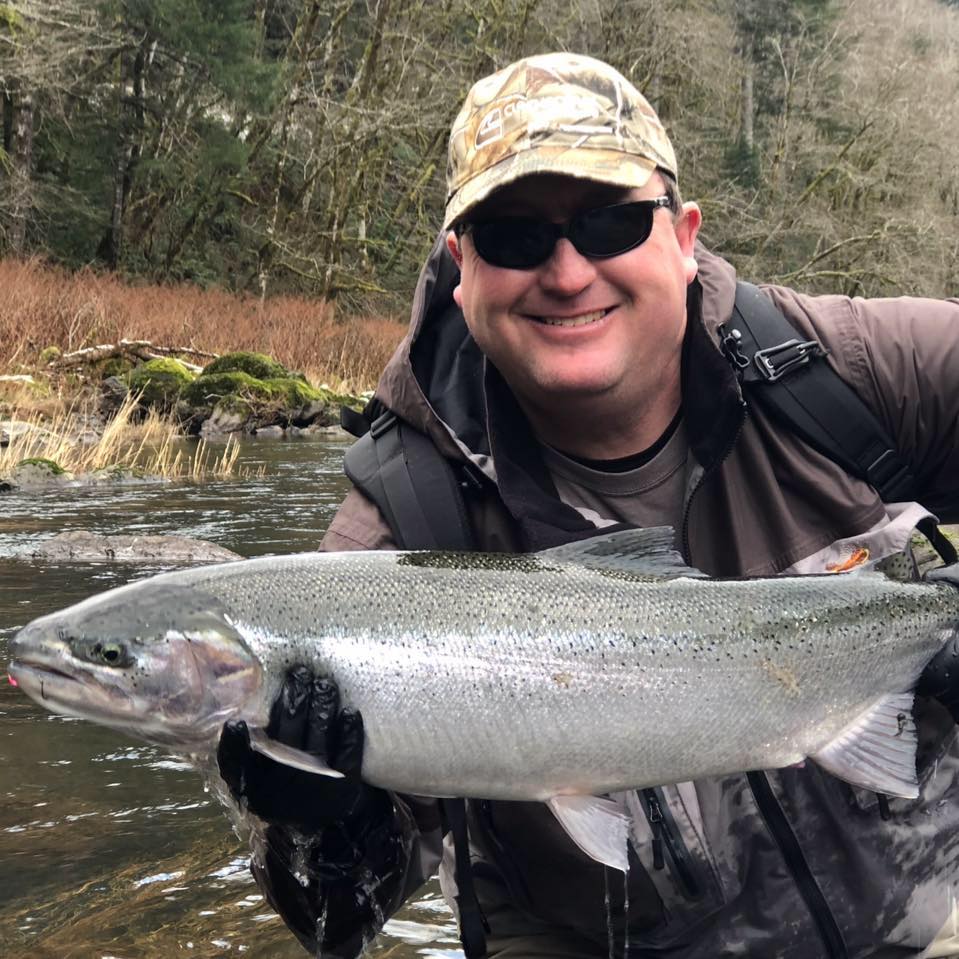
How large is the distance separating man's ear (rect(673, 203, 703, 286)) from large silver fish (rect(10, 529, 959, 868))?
789 mm

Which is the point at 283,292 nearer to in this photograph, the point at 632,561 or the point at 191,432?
the point at 191,432

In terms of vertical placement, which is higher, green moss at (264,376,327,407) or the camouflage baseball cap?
the camouflage baseball cap

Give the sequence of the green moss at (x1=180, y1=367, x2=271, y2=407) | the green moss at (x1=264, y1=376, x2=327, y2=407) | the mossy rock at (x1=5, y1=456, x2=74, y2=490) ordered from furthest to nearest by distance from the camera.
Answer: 1. the green moss at (x1=264, y1=376, x2=327, y2=407)
2. the green moss at (x1=180, y1=367, x2=271, y2=407)
3. the mossy rock at (x1=5, y1=456, x2=74, y2=490)

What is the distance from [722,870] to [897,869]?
1.31 ft

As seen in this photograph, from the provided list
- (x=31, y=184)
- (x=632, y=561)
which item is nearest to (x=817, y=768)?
(x=632, y=561)

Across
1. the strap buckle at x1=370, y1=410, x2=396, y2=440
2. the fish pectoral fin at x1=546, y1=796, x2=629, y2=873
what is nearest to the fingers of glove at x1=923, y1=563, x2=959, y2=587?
the fish pectoral fin at x1=546, y1=796, x2=629, y2=873

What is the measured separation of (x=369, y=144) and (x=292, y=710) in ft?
85.9

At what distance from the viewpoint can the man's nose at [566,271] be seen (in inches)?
105

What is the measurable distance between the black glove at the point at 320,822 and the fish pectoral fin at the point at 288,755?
1 centimetres

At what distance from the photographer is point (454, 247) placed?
2.95 metres

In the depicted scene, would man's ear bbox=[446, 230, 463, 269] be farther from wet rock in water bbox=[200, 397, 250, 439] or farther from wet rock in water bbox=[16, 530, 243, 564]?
wet rock in water bbox=[200, 397, 250, 439]

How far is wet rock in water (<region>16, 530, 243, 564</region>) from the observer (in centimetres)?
761

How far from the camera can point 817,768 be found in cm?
253

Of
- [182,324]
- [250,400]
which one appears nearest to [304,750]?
[250,400]
